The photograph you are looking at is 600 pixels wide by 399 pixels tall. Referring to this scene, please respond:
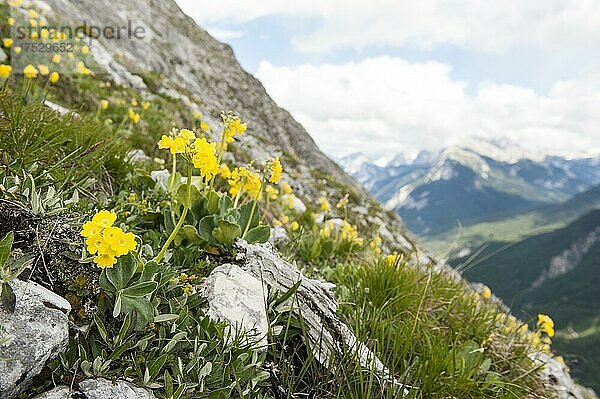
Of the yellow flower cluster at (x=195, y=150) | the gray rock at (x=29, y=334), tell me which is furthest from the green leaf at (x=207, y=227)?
the gray rock at (x=29, y=334)

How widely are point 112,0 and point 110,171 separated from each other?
97.2 ft

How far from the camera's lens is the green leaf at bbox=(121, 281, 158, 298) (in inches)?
95.7

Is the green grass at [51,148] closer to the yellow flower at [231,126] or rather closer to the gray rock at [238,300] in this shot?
the yellow flower at [231,126]

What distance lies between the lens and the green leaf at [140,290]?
2.43m

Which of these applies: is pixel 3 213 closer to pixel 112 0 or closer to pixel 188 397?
pixel 188 397

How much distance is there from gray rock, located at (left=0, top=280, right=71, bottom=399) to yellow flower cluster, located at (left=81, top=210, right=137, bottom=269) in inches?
12.3

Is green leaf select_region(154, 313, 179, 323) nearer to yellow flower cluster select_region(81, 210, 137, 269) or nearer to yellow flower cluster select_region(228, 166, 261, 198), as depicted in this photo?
yellow flower cluster select_region(81, 210, 137, 269)

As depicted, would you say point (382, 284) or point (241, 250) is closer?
point (241, 250)

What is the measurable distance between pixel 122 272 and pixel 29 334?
0.51 m

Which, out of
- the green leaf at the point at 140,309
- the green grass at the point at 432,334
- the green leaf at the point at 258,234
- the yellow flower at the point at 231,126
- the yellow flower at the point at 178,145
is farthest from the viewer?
the green leaf at the point at 258,234

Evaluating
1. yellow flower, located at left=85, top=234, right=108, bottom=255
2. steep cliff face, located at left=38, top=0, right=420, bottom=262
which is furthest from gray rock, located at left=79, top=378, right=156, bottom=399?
steep cliff face, located at left=38, top=0, right=420, bottom=262

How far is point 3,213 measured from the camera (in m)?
2.57

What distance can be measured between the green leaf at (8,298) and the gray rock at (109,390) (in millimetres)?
482

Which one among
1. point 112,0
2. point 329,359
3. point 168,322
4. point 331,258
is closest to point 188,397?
point 168,322
